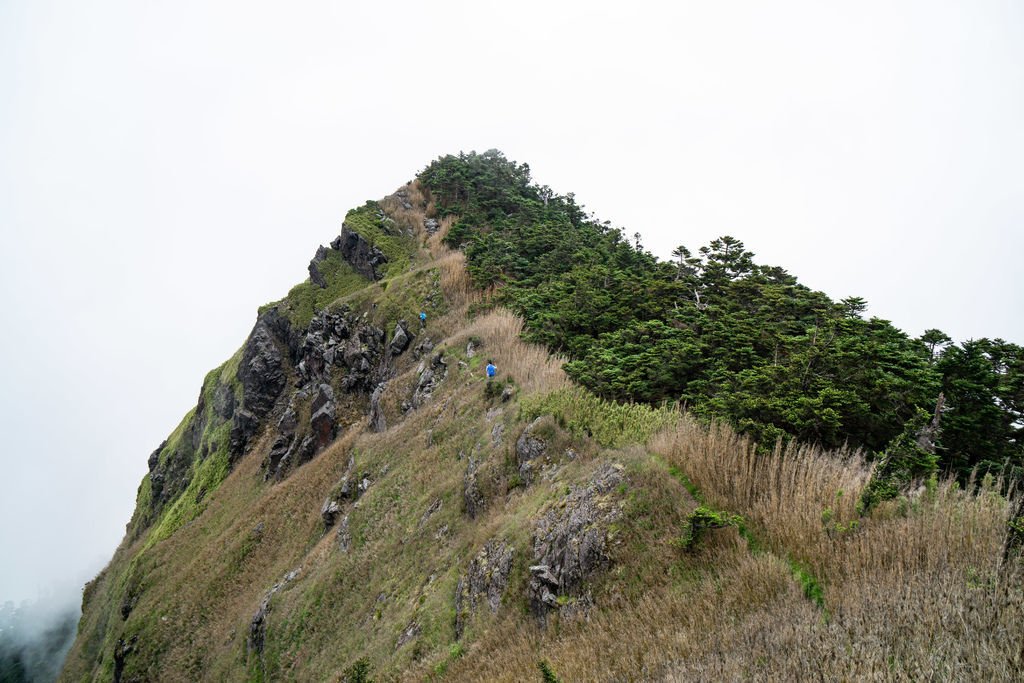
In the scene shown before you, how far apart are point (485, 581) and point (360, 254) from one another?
40.4 meters

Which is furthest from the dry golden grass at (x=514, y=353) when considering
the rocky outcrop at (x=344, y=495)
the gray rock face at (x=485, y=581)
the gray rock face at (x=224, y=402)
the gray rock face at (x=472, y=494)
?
the gray rock face at (x=224, y=402)

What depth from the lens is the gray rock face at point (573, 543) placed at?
24.6 ft

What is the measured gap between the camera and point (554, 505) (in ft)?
29.9

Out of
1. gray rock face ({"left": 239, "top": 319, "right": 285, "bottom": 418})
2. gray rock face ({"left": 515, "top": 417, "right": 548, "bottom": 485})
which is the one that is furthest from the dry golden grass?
gray rock face ({"left": 239, "top": 319, "right": 285, "bottom": 418})

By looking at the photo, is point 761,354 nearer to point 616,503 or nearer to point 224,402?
point 616,503

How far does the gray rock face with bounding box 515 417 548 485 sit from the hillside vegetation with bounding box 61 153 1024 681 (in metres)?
0.09

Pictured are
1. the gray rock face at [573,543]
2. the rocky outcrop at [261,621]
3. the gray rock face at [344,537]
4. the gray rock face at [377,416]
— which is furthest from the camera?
the gray rock face at [377,416]

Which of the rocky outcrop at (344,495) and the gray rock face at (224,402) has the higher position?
the gray rock face at (224,402)

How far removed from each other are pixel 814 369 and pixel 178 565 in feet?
128

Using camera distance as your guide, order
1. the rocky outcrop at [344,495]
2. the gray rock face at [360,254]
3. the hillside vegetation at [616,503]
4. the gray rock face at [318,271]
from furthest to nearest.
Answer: the gray rock face at [318,271] → the gray rock face at [360,254] → the rocky outcrop at [344,495] → the hillside vegetation at [616,503]

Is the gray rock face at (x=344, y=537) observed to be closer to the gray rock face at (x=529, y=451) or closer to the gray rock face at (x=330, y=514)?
the gray rock face at (x=330, y=514)

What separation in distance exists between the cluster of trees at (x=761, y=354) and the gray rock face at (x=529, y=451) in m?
2.41

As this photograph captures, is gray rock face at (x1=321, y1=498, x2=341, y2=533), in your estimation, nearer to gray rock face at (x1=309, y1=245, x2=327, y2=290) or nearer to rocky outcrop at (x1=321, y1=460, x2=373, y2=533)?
rocky outcrop at (x1=321, y1=460, x2=373, y2=533)

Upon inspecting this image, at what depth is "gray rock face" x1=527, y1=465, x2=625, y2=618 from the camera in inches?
295
